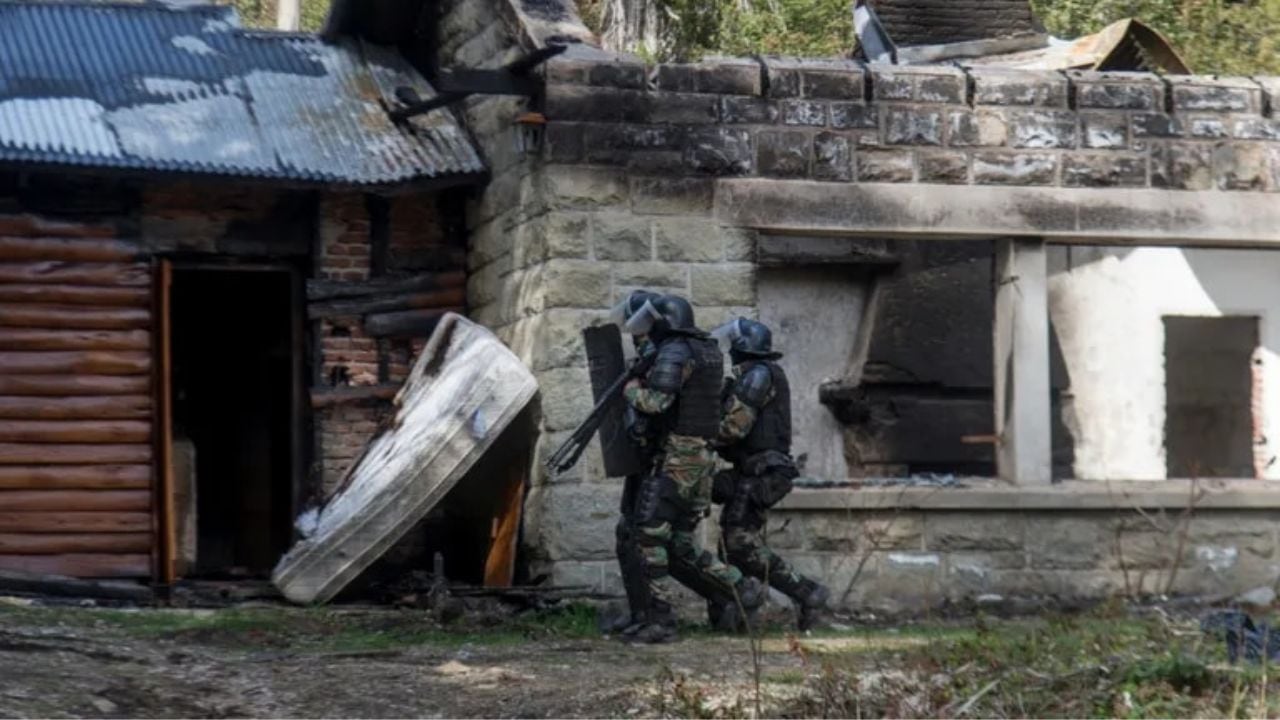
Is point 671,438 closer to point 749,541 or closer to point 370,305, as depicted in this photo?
point 749,541

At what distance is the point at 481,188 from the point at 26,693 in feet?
18.7

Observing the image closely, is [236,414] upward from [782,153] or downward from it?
downward

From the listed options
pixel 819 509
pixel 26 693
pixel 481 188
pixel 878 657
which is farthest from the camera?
pixel 481 188

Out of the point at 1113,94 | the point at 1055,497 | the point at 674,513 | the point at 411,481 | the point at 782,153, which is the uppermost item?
the point at 1113,94

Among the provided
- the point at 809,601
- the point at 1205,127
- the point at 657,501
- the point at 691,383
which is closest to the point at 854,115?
the point at 1205,127

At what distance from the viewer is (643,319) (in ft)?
35.2

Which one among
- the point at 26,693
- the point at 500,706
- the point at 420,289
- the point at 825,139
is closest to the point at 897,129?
the point at 825,139

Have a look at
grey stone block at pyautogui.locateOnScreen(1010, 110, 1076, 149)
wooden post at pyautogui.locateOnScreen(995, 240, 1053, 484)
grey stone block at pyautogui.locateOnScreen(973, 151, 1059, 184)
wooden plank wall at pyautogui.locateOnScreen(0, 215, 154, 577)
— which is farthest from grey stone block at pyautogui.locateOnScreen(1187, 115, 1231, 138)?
wooden plank wall at pyautogui.locateOnScreen(0, 215, 154, 577)

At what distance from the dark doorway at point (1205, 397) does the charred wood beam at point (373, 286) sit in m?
7.88

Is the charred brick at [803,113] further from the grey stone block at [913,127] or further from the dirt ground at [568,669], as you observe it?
the dirt ground at [568,669]

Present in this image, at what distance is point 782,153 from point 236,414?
6.66 metres

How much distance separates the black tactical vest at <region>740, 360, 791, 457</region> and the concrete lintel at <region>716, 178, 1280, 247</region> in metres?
1.50

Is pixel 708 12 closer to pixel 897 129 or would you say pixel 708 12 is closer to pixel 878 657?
pixel 897 129

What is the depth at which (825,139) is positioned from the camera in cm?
1255
